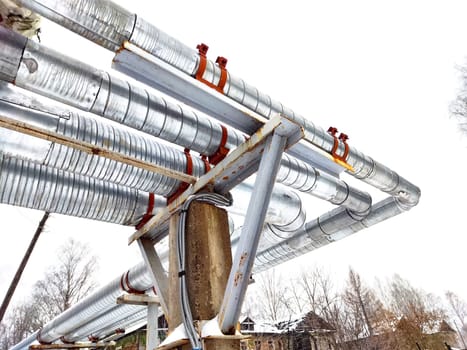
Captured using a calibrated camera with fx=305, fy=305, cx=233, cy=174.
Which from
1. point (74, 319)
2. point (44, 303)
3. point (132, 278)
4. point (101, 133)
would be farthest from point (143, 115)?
point (44, 303)

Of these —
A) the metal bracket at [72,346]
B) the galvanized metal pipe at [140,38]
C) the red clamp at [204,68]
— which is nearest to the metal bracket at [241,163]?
the red clamp at [204,68]

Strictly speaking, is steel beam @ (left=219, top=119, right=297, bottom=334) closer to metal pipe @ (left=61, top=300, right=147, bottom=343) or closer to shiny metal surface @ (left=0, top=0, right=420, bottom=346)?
shiny metal surface @ (left=0, top=0, right=420, bottom=346)

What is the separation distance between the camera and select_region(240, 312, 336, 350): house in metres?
19.8

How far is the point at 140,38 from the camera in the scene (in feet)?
8.00

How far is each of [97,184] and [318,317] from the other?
21.4 m

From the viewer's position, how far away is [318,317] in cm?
2095

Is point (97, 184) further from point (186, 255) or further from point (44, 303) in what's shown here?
point (44, 303)

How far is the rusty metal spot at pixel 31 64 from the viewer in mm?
2211

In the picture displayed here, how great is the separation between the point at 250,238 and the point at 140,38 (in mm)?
1792

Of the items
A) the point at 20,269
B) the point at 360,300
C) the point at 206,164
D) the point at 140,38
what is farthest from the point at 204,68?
the point at 360,300

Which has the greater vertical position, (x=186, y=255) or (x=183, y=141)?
(x=183, y=141)

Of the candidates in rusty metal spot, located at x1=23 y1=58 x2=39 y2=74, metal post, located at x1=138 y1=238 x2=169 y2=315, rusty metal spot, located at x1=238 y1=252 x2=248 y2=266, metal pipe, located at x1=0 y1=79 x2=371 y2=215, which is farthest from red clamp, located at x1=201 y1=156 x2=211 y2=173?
rusty metal spot, located at x1=23 y1=58 x2=39 y2=74

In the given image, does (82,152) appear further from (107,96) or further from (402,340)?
(402,340)

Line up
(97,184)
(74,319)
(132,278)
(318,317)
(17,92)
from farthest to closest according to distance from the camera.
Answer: (318,317), (74,319), (132,278), (97,184), (17,92)
